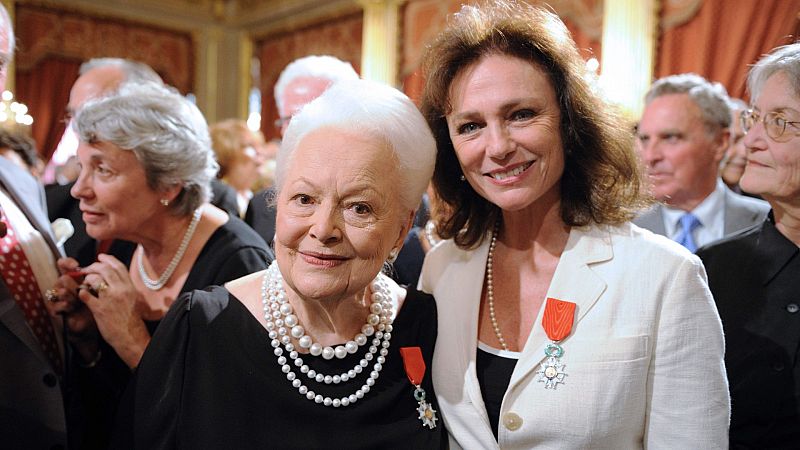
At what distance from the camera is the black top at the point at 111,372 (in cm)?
214

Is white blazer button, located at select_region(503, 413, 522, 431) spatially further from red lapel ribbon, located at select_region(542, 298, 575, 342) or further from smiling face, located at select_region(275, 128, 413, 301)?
smiling face, located at select_region(275, 128, 413, 301)

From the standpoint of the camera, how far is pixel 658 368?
159 cm

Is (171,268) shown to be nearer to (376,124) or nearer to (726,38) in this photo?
(376,124)

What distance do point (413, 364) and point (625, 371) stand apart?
496mm

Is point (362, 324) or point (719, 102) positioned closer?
point (362, 324)

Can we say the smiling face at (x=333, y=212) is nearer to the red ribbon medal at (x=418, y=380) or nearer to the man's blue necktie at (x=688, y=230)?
the red ribbon medal at (x=418, y=380)

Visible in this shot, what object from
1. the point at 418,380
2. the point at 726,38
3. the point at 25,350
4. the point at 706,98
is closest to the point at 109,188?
the point at 25,350

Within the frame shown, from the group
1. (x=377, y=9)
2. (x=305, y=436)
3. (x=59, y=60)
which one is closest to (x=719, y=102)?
(x=305, y=436)

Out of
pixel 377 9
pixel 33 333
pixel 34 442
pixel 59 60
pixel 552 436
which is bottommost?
pixel 34 442

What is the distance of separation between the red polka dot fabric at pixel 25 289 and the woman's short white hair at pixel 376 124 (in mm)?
909

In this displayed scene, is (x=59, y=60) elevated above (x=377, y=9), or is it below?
below

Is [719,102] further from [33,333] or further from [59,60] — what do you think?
[59,60]

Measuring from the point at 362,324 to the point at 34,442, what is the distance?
3.18 ft

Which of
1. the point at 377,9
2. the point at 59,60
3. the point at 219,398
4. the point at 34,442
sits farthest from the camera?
the point at 59,60
